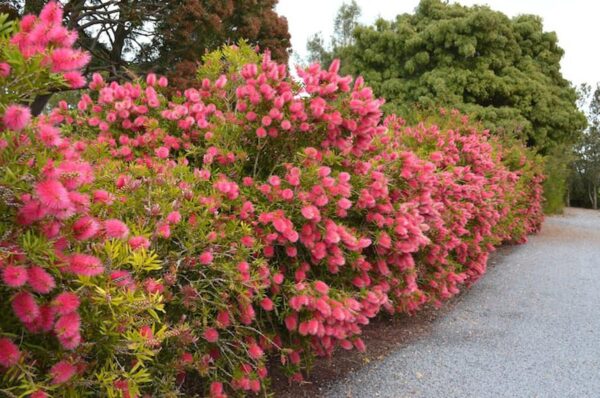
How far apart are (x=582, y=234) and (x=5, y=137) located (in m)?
14.2

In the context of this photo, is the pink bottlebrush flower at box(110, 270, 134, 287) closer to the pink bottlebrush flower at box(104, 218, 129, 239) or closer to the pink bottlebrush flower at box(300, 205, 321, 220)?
the pink bottlebrush flower at box(104, 218, 129, 239)

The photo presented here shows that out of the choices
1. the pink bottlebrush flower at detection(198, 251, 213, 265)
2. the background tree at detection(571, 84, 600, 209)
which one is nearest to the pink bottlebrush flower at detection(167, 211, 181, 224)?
the pink bottlebrush flower at detection(198, 251, 213, 265)

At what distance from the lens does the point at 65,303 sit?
1.42 metres

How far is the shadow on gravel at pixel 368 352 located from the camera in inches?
131

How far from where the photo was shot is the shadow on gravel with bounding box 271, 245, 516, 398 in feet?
10.9

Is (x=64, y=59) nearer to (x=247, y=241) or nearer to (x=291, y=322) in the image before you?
(x=247, y=241)

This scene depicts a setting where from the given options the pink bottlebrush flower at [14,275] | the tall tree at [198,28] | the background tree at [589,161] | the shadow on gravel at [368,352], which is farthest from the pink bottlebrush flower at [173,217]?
the background tree at [589,161]

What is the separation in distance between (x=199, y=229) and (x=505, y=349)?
295 centimetres

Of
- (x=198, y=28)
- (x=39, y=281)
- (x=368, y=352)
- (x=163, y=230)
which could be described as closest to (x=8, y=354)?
(x=39, y=281)

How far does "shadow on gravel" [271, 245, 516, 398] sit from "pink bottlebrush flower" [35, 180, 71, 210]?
2.26 metres

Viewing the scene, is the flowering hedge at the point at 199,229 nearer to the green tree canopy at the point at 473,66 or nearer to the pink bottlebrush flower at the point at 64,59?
the pink bottlebrush flower at the point at 64,59

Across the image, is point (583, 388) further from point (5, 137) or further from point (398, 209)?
point (5, 137)

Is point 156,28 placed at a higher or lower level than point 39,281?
higher

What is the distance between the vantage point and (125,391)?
1642 mm
